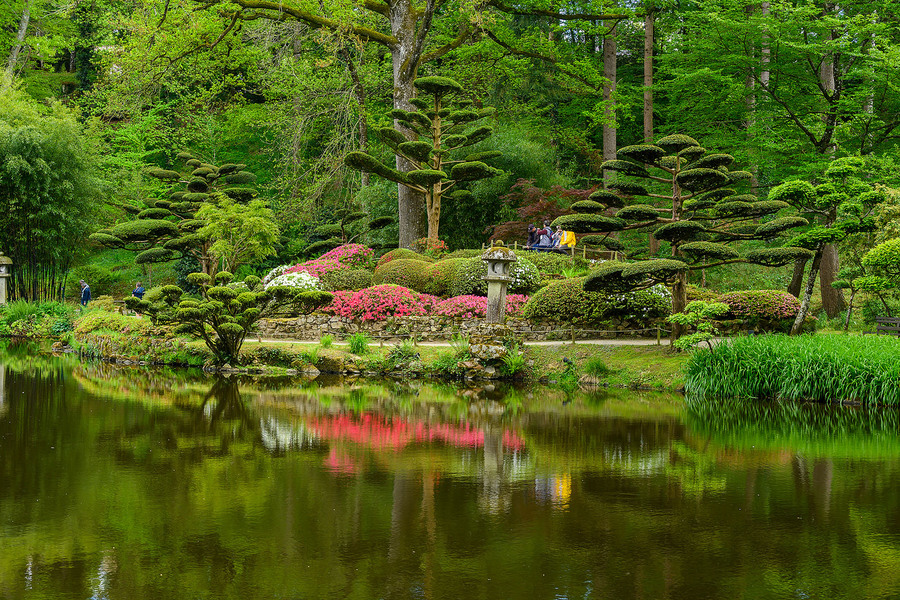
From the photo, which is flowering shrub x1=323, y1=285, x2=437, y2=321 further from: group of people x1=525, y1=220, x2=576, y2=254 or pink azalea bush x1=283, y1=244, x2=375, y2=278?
group of people x1=525, y1=220, x2=576, y2=254

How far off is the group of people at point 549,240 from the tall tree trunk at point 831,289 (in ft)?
19.8

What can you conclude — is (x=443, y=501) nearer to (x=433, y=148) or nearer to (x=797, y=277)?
(x=797, y=277)

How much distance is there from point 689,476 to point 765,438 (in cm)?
234

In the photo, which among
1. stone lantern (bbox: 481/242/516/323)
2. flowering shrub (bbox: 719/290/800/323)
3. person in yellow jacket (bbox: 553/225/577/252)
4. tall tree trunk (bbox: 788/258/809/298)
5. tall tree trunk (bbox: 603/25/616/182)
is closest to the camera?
stone lantern (bbox: 481/242/516/323)

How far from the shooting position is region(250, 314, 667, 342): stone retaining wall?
53.4 feet

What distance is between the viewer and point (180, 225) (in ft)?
63.7

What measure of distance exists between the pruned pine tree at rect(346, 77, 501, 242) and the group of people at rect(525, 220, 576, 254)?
6.28 ft

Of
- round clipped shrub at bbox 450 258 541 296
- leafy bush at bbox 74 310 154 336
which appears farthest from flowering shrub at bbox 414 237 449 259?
leafy bush at bbox 74 310 154 336

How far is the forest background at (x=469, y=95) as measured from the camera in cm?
1895

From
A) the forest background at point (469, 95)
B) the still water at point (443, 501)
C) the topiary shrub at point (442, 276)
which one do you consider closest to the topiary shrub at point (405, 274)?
the topiary shrub at point (442, 276)

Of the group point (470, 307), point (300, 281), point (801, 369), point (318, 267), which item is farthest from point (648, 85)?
point (801, 369)

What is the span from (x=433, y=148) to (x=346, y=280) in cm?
403

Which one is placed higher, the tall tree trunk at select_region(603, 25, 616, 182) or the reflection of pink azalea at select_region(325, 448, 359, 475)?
the tall tree trunk at select_region(603, 25, 616, 182)

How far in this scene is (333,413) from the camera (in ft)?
35.5
